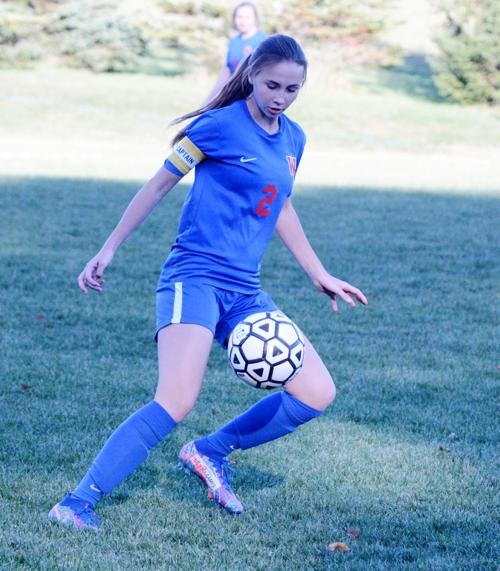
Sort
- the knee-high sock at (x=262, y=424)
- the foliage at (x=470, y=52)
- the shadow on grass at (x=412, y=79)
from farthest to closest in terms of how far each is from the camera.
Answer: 1. the shadow on grass at (x=412, y=79)
2. the foliage at (x=470, y=52)
3. the knee-high sock at (x=262, y=424)

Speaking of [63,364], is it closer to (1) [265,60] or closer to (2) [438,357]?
(2) [438,357]

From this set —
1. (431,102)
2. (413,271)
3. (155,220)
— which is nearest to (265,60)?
(413,271)

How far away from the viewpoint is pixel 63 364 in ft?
22.4

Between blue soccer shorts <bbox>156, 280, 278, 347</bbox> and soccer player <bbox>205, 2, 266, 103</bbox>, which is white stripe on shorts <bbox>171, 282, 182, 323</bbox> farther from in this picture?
soccer player <bbox>205, 2, 266, 103</bbox>

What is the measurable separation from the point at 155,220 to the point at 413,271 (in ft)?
11.7

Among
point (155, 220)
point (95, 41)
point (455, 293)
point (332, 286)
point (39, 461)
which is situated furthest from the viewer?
point (95, 41)

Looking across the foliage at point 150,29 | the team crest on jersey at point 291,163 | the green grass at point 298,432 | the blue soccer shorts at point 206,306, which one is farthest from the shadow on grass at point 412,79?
the blue soccer shorts at point 206,306

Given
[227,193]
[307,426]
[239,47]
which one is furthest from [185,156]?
[239,47]

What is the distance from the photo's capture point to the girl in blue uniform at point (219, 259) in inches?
163

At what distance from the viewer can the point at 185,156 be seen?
4262 millimetres

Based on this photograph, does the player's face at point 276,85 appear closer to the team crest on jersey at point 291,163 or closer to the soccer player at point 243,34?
the team crest on jersey at point 291,163

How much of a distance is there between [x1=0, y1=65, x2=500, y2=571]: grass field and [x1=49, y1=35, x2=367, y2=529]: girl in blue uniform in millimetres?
280

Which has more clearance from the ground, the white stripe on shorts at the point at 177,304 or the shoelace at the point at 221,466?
the white stripe on shorts at the point at 177,304

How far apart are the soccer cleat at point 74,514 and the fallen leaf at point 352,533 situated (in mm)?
948
